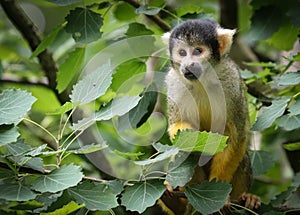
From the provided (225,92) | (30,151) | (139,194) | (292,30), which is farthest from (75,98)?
(292,30)

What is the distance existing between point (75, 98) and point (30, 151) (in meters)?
0.33

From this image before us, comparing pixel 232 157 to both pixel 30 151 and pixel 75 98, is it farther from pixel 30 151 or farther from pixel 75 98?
pixel 30 151

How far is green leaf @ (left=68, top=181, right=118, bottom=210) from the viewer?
203 cm

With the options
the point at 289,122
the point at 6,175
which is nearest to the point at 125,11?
the point at 289,122

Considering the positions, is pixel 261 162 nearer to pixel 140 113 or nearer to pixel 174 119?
pixel 174 119

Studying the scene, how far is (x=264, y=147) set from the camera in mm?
3822

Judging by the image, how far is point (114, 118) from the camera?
3.34 metres

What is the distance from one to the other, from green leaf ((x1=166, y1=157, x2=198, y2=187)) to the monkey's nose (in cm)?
73

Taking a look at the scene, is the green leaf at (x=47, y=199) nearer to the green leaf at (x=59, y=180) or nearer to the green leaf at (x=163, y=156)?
the green leaf at (x=59, y=180)

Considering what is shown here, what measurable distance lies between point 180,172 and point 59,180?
516 millimetres

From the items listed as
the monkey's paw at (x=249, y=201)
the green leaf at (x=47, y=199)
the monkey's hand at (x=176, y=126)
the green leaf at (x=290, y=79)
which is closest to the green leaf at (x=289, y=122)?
the green leaf at (x=290, y=79)

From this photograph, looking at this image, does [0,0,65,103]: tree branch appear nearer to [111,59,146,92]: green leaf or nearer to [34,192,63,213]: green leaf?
[111,59,146,92]: green leaf

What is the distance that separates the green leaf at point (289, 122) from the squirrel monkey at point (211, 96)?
1.64 feet

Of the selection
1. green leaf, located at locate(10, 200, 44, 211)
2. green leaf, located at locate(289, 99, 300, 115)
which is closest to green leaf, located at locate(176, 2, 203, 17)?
green leaf, located at locate(289, 99, 300, 115)
